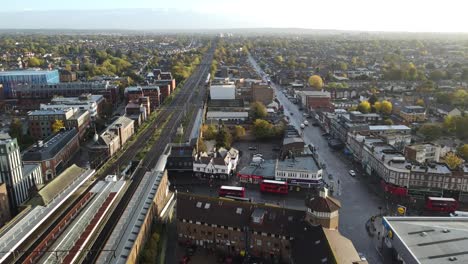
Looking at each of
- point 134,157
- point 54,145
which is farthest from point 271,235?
point 54,145

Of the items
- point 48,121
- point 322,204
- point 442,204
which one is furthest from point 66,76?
point 442,204

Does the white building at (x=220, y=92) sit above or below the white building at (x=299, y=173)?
above

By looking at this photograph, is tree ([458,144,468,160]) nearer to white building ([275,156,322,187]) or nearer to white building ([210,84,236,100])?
white building ([275,156,322,187])

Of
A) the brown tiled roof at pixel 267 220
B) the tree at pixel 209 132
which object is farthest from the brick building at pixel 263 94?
the brown tiled roof at pixel 267 220

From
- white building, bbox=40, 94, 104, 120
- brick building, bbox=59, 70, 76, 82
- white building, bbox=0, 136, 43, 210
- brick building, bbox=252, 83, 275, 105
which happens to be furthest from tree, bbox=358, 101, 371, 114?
brick building, bbox=59, 70, 76, 82

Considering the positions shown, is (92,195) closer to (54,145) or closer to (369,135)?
(54,145)

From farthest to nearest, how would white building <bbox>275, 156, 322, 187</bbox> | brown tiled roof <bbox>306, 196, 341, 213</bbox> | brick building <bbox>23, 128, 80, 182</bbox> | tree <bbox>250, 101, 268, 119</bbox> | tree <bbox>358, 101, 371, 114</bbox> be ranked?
tree <bbox>358, 101, 371, 114</bbox> → tree <bbox>250, 101, 268, 119</bbox> → brick building <bbox>23, 128, 80, 182</bbox> → white building <bbox>275, 156, 322, 187</bbox> → brown tiled roof <bbox>306, 196, 341, 213</bbox>

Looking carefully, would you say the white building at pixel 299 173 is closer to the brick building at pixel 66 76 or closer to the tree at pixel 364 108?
the tree at pixel 364 108
